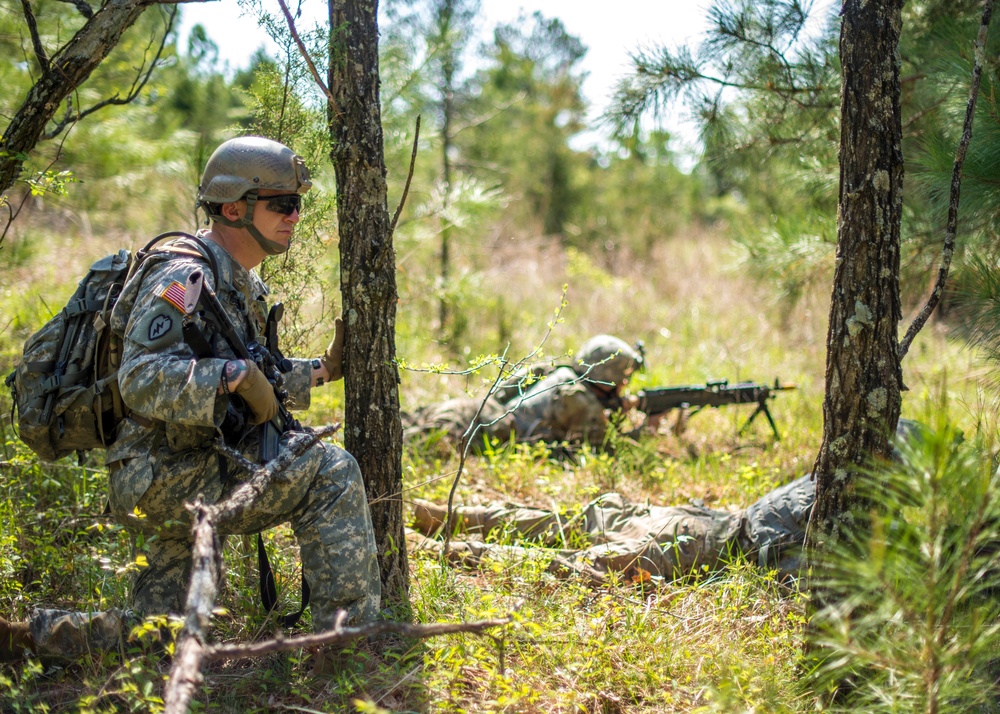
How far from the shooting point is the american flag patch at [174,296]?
2367mm

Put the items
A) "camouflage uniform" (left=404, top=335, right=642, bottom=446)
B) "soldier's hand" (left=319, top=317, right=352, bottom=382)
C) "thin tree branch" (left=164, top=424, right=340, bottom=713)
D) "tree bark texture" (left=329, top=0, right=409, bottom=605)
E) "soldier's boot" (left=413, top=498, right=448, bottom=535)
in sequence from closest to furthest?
"thin tree branch" (left=164, top=424, right=340, bottom=713) → "tree bark texture" (left=329, top=0, right=409, bottom=605) → "soldier's hand" (left=319, top=317, right=352, bottom=382) → "soldier's boot" (left=413, top=498, right=448, bottom=535) → "camouflage uniform" (left=404, top=335, right=642, bottom=446)

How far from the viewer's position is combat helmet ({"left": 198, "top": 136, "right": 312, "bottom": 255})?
106 inches

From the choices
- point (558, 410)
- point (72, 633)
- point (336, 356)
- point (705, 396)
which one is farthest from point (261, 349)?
point (705, 396)

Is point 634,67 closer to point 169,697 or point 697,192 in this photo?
point 169,697

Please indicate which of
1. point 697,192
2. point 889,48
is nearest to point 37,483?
point 889,48

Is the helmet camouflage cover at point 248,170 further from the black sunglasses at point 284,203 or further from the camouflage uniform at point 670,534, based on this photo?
the camouflage uniform at point 670,534

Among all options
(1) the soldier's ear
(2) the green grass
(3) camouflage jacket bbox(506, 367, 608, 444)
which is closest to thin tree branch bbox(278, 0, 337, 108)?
(1) the soldier's ear

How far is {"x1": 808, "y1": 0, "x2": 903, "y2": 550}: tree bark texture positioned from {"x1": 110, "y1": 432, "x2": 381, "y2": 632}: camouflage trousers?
151 centimetres

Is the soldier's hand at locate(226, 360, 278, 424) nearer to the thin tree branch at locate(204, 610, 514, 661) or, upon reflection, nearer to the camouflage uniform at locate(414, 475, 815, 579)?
the thin tree branch at locate(204, 610, 514, 661)

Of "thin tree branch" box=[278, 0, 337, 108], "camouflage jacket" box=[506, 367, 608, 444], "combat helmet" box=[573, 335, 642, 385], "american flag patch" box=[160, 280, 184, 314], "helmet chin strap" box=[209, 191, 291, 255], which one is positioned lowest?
"camouflage jacket" box=[506, 367, 608, 444]

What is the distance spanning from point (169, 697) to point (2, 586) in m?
1.67

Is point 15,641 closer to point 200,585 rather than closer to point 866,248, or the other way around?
point 200,585

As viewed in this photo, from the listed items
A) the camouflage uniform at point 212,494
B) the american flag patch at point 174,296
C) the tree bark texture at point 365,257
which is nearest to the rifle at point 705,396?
the tree bark texture at point 365,257

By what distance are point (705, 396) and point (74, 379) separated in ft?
12.3
